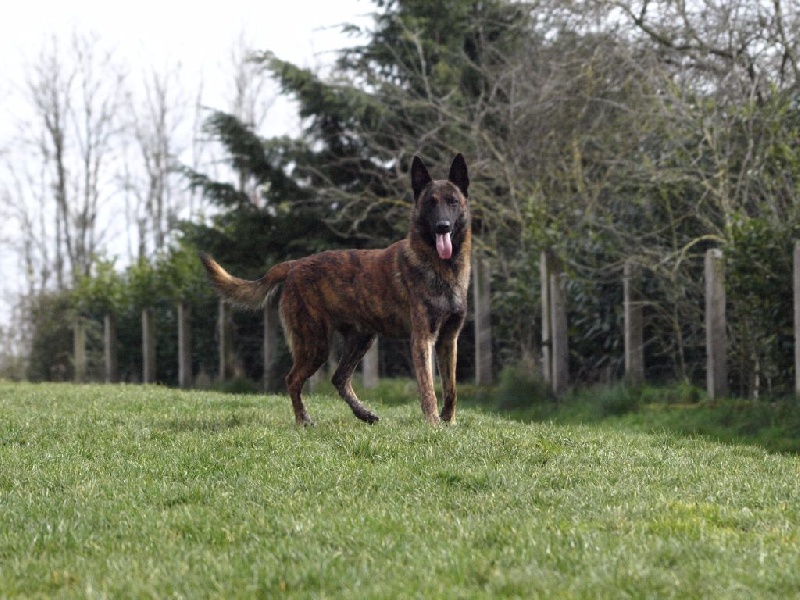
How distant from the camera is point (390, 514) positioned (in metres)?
6.27

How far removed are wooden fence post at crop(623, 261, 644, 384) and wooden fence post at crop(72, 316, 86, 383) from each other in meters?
17.6

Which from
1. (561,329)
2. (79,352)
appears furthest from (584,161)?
(79,352)

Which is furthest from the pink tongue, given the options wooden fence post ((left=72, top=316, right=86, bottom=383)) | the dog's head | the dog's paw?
wooden fence post ((left=72, top=316, right=86, bottom=383))

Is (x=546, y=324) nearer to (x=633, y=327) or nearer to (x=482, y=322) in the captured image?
(x=482, y=322)

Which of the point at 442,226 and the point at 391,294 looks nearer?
the point at 442,226

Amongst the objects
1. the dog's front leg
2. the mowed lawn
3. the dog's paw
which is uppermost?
the dog's front leg

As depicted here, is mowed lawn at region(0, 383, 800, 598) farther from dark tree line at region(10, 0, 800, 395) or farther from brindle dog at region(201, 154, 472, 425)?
dark tree line at region(10, 0, 800, 395)

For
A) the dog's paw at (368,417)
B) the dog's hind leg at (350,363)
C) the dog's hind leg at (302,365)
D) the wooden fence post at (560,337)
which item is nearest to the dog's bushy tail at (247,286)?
the dog's hind leg at (302,365)

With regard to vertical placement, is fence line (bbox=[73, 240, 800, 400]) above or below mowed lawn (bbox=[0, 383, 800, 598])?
above

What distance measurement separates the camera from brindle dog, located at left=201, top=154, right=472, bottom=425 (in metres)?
10.3

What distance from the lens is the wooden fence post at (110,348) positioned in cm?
2886

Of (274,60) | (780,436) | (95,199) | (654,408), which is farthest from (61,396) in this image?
(95,199)

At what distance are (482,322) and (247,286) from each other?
781cm

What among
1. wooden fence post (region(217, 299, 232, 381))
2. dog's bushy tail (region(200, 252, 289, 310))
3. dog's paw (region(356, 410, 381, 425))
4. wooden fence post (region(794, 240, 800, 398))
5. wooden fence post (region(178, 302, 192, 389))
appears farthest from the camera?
wooden fence post (region(178, 302, 192, 389))
